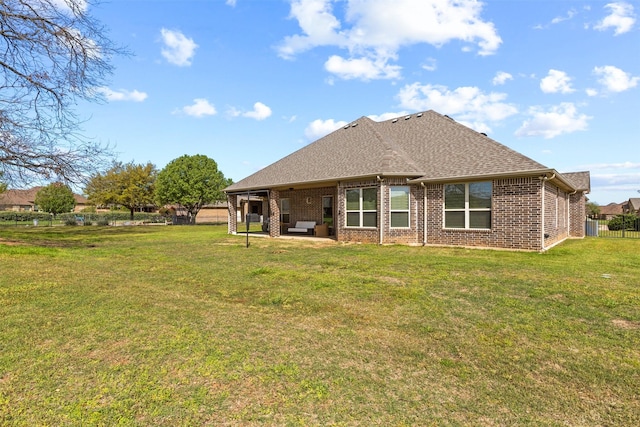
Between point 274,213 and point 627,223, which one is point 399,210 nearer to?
point 274,213

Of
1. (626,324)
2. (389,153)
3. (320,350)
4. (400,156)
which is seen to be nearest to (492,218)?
(400,156)

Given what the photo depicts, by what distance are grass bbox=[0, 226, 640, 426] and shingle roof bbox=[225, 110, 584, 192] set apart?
6.41 metres

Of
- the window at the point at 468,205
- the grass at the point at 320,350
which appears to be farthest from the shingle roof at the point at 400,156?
the grass at the point at 320,350

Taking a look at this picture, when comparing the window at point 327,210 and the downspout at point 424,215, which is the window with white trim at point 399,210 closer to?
the downspout at point 424,215

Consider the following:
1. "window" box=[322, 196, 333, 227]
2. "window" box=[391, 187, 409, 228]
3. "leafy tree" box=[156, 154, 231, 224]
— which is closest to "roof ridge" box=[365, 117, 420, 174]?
"window" box=[391, 187, 409, 228]

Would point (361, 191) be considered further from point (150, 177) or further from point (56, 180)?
point (150, 177)

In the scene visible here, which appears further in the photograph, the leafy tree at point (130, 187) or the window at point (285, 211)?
the leafy tree at point (130, 187)

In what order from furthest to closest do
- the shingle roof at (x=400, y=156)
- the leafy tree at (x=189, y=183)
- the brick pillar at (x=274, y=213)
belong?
the leafy tree at (x=189, y=183) < the brick pillar at (x=274, y=213) < the shingle roof at (x=400, y=156)

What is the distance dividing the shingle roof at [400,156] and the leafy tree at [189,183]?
25286 mm

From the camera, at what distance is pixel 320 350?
3.56m

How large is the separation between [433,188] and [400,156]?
2204 millimetres

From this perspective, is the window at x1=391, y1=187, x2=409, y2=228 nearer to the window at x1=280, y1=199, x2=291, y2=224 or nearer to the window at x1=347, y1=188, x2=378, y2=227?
the window at x1=347, y1=188, x2=378, y2=227

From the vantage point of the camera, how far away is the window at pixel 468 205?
41.2 ft

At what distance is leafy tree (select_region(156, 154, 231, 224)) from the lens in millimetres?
43156
